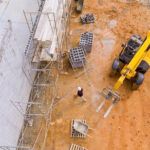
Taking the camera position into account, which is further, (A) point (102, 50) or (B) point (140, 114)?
(A) point (102, 50)

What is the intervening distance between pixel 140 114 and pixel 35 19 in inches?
325

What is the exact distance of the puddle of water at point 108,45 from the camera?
38.4ft

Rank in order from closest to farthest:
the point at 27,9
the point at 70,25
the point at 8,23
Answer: the point at 8,23, the point at 27,9, the point at 70,25

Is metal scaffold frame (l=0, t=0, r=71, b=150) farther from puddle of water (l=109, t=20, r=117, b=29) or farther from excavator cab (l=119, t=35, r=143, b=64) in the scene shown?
puddle of water (l=109, t=20, r=117, b=29)

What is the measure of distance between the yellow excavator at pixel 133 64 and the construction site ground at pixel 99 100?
53 cm

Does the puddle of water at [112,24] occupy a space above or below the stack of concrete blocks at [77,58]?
above

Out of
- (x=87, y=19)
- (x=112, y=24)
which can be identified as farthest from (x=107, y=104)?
(x=87, y=19)

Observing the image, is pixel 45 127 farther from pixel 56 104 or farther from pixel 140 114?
pixel 140 114

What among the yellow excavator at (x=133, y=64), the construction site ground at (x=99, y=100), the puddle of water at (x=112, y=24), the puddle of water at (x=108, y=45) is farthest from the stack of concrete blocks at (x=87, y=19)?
the yellow excavator at (x=133, y=64)

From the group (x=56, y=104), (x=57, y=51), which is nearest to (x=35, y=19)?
(x=57, y=51)

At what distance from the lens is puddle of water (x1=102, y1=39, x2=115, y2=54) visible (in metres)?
11.7

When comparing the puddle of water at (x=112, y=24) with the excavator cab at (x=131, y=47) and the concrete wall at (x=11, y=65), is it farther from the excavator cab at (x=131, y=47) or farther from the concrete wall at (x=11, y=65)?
the concrete wall at (x=11, y=65)

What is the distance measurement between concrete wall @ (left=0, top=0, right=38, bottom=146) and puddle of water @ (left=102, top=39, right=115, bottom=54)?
5.87 metres

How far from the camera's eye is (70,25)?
13117mm
